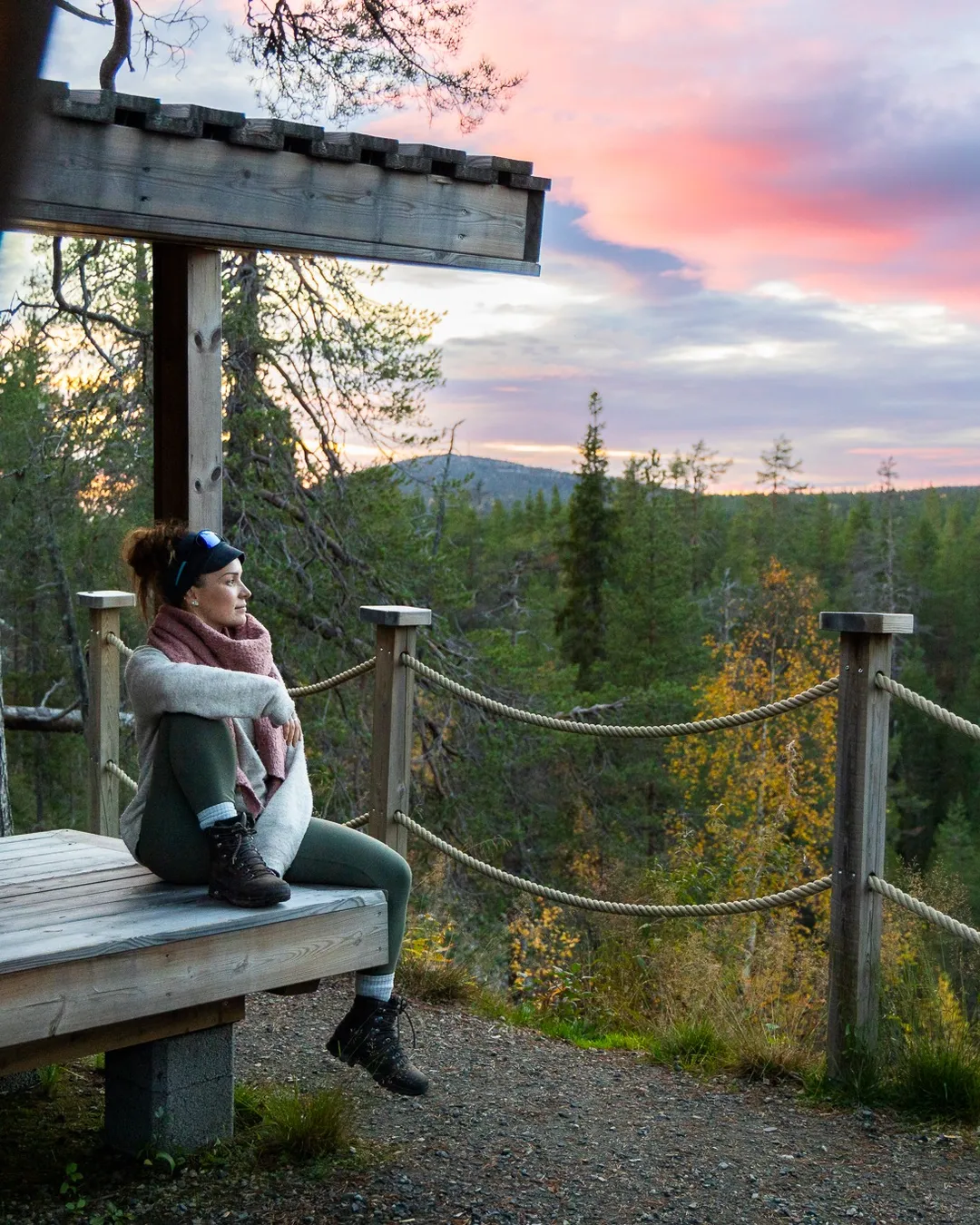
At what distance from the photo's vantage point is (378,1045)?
9.63 ft

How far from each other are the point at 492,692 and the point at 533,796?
138 inches

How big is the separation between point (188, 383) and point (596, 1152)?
2.44 m

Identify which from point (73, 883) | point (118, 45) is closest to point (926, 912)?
point (73, 883)

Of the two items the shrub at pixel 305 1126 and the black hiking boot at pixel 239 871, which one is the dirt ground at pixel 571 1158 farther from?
the black hiking boot at pixel 239 871

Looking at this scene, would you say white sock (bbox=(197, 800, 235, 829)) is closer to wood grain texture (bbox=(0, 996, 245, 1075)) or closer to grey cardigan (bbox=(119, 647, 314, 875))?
grey cardigan (bbox=(119, 647, 314, 875))

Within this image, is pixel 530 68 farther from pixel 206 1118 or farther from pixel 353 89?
pixel 206 1118

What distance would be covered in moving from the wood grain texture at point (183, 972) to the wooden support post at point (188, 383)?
1.46 meters

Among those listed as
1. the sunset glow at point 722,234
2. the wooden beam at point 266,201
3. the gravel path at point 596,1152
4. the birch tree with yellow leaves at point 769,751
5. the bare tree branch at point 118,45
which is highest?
the sunset glow at point 722,234

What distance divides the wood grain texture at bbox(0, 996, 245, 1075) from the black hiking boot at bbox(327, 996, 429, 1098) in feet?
0.98

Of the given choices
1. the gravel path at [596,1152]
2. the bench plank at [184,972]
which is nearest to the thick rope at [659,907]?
the gravel path at [596,1152]

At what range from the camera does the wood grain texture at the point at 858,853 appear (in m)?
3.50

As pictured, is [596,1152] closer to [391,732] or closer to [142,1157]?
A: [142,1157]

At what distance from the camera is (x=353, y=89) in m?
7.82

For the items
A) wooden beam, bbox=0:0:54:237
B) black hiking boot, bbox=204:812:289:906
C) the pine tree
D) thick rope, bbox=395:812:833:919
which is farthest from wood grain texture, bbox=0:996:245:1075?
the pine tree
